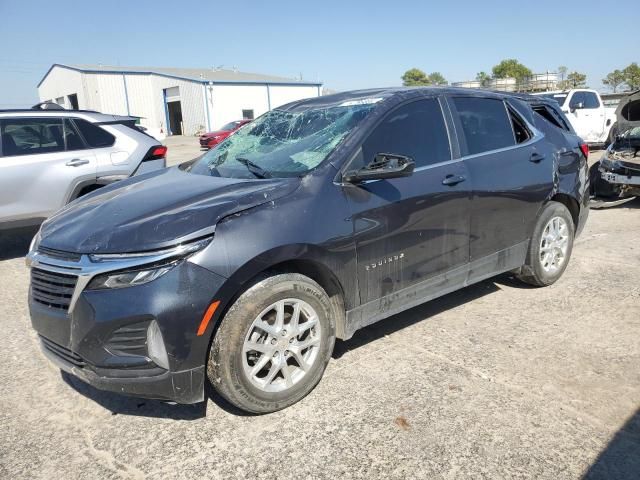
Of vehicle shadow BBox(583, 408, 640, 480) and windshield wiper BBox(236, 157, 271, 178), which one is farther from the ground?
windshield wiper BBox(236, 157, 271, 178)

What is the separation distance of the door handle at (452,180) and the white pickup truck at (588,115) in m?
12.4

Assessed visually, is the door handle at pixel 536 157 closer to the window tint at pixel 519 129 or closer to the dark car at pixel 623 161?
the window tint at pixel 519 129

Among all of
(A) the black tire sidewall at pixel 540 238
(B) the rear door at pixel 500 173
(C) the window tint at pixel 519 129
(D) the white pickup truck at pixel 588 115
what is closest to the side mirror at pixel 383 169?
(B) the rear door at pixel 500 173

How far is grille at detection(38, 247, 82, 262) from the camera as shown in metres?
2.61

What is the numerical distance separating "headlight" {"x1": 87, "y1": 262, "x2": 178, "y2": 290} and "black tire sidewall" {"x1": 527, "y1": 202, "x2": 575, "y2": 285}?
3199mm

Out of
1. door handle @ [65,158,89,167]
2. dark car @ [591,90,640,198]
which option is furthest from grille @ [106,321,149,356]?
dark car @ [591,90,640,198]

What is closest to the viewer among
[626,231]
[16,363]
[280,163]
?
[280,163]

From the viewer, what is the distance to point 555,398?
2.94 metres

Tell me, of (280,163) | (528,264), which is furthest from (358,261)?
(528,264)

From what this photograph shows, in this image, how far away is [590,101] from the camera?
48.6 feet

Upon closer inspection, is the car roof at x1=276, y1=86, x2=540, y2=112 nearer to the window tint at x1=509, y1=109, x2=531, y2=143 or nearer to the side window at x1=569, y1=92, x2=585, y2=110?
the window tint at x1=509, y1=109, x2=531, y2=143

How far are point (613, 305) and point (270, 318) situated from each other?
3071 mm

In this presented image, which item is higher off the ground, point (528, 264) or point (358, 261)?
point (358, 261)

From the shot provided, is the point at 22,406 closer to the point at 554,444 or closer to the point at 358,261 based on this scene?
the point at 358,261
